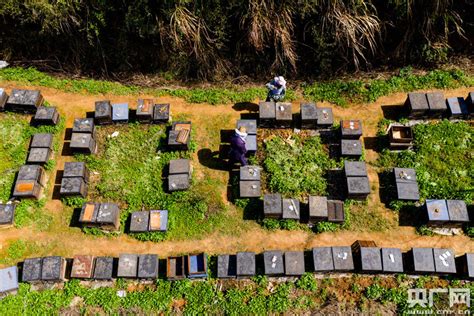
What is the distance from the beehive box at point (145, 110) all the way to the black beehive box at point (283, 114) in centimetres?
542

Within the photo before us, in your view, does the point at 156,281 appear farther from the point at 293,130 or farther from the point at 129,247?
the point at 293,130

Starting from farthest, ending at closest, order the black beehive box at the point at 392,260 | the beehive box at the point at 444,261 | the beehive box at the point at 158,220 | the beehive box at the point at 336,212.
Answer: the beehive box at the point at 158,220
the beehive box at the point at 336,212
the black beehive box at the point at 392,260
the beehive box at the point at 444,261

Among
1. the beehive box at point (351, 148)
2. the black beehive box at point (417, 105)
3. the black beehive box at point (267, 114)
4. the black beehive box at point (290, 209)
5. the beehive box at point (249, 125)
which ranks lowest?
the black beehive box at point (290, 209)

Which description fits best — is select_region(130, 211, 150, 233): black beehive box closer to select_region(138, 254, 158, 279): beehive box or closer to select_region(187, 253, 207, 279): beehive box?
select_region(138, 254, 158, 279): beehive box

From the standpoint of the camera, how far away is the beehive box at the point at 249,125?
56.0 ft

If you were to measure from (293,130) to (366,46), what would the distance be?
614cm

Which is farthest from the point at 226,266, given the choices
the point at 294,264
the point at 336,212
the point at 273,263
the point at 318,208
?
the point at 336,212

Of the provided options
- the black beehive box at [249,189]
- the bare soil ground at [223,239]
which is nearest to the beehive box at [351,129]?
the bare soil ground at [223,239]

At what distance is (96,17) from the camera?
19.2 m

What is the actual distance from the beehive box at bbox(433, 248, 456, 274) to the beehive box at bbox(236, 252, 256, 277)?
625 centimetres

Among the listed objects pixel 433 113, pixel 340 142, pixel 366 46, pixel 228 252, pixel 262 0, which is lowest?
pixel 228 252

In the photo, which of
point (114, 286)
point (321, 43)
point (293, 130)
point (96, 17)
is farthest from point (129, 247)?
point (321, 43)

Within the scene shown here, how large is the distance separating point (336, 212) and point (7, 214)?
41.0ft

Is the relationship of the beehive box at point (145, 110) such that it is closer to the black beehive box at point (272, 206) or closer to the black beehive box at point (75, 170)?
the black beehive box at point (75, 170)
